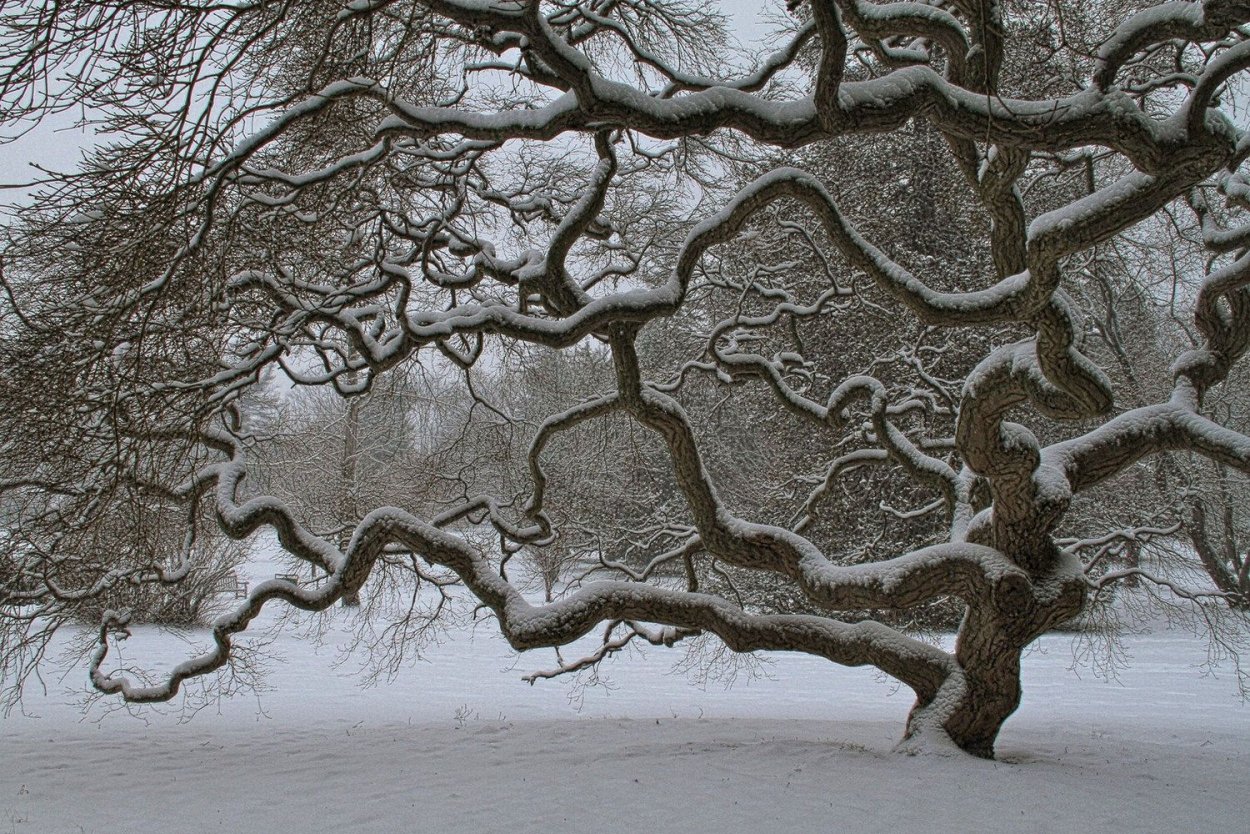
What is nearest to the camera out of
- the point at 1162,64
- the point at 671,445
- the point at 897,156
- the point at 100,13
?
the point at 100,13

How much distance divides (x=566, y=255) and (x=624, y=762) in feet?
12.5

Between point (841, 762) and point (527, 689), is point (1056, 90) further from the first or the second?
point (527, 689)

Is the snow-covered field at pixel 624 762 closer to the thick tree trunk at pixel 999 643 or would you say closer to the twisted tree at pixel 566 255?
the thick tree trunk at pixel 999 643

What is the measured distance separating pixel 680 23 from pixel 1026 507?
4405 millimetres

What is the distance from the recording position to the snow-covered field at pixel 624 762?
4934mm

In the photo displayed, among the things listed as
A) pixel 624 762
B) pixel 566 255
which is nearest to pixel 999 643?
pixel 624 762

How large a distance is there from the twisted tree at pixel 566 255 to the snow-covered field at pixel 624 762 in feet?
2.83

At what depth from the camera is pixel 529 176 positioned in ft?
28.8

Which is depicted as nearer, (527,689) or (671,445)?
(671,445)

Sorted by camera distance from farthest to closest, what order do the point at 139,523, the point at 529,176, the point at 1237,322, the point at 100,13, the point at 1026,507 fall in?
the point at 529,176 → the point at 1237,322 → the point at 1026,507 → the point at 139,523 → the point at 100,13

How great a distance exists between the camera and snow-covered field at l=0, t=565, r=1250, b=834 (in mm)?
4934

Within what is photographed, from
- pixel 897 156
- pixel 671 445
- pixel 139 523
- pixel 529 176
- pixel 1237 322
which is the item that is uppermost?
pixel 897 156

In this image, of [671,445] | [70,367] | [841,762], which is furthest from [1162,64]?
[70,367]

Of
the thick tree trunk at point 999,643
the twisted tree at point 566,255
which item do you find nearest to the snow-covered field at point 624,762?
the thick tree trunk at point 999,643
